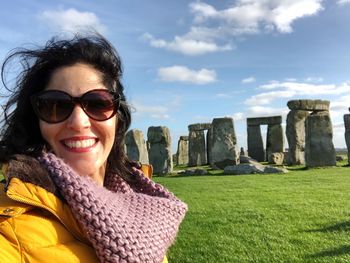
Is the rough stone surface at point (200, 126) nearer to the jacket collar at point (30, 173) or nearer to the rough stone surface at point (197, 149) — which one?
the rough stone surface at point (197, 149)

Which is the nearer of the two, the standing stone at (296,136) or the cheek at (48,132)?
the cheek at (48,132)

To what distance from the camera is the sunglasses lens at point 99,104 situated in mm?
2014

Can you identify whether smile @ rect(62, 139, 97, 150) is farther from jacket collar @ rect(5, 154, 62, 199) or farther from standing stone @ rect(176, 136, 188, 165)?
standing stone @ rect(176, 136, 188, 165)

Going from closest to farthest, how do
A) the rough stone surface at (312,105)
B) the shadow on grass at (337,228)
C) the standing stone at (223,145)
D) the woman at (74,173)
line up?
the woman at (74,173)
the shadow on grass at (337,228)
the standing stone at (223,145)
the rough stone surface at (312,105)

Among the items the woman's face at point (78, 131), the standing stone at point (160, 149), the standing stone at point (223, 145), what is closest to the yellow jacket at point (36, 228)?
the woman's face at point (78, 131)

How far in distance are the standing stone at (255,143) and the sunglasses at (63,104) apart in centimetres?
2589

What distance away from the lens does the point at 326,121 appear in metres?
19.5

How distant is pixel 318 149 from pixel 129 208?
18.0 meters

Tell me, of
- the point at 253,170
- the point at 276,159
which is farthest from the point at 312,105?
the point at 253,170

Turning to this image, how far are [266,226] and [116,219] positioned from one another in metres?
5.21

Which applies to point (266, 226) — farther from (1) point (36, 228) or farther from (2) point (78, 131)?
(1) point (36, 228)

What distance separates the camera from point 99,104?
2.06 m

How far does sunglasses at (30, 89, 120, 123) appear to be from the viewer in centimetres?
194

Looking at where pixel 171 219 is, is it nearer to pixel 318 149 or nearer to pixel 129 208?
pixel 129 208
